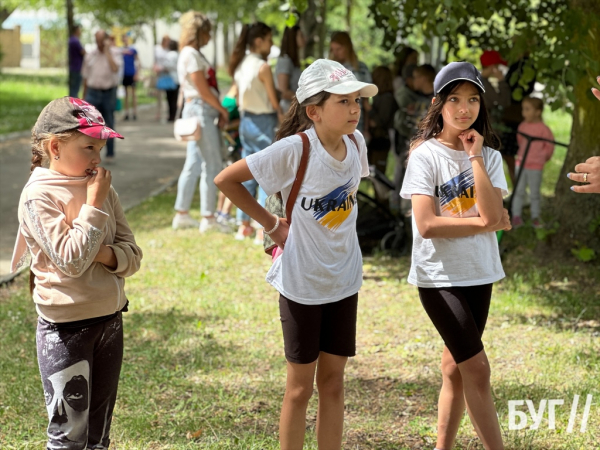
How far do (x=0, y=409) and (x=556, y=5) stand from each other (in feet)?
20.9

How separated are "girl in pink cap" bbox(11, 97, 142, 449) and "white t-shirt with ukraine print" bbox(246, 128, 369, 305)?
591 millimetres

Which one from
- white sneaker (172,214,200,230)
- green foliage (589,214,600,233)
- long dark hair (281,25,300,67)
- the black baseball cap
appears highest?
the black baseball cap

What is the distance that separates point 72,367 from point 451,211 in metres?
1.63

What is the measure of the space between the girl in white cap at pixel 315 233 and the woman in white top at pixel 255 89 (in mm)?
4860

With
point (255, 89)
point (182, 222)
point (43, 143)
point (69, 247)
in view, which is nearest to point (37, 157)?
point (43, 143)

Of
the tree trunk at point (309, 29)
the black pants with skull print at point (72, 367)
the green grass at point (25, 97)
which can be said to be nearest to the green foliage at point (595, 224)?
the black pants with skull print at point (72, 367)

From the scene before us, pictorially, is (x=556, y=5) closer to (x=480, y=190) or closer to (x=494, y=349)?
(x=494, y=349)

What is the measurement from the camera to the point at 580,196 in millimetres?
7512

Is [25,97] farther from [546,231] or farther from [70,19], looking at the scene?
[546,231]

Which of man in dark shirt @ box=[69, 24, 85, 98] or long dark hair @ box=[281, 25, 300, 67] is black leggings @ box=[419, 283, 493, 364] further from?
man in dark shirt @ box=[69, 24, 85, 98]

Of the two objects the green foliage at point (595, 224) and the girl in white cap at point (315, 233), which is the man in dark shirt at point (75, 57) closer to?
the green foliage at point (595, 224)

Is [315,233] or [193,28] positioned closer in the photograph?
[315,233]

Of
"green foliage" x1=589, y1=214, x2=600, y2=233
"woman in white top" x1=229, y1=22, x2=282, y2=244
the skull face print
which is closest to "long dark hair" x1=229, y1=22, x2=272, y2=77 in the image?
"woman in white top" x1=229, y1=22, x2=282, y2=244

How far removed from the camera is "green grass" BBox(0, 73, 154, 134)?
62.6 ft
